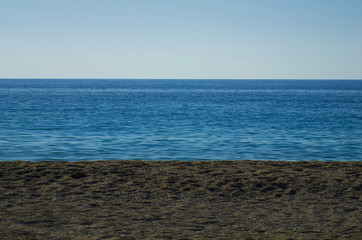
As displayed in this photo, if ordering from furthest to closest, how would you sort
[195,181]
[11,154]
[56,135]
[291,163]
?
1. [56,135]
2. [11,154]
3. [291,163]
4. [195,181]

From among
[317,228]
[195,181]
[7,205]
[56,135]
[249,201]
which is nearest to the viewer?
[317,228]

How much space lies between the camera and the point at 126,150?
782 inches

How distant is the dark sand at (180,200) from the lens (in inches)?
270

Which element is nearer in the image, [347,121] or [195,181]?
[195,181]

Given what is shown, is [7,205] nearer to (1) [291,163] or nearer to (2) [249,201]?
(2) [249,201]

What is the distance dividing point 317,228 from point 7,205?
6597 mm

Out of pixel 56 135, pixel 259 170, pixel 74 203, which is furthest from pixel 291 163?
pixel 56 135

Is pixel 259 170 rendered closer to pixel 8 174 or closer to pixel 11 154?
pixel 8 174

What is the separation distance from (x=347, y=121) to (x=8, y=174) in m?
34.8

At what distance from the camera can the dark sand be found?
22.5ft

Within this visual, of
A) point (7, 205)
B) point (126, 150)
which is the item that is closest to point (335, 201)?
point (7, 205)

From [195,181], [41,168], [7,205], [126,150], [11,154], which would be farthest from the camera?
[126,150]

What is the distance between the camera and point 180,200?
895 cm

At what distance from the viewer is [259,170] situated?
1177cm
